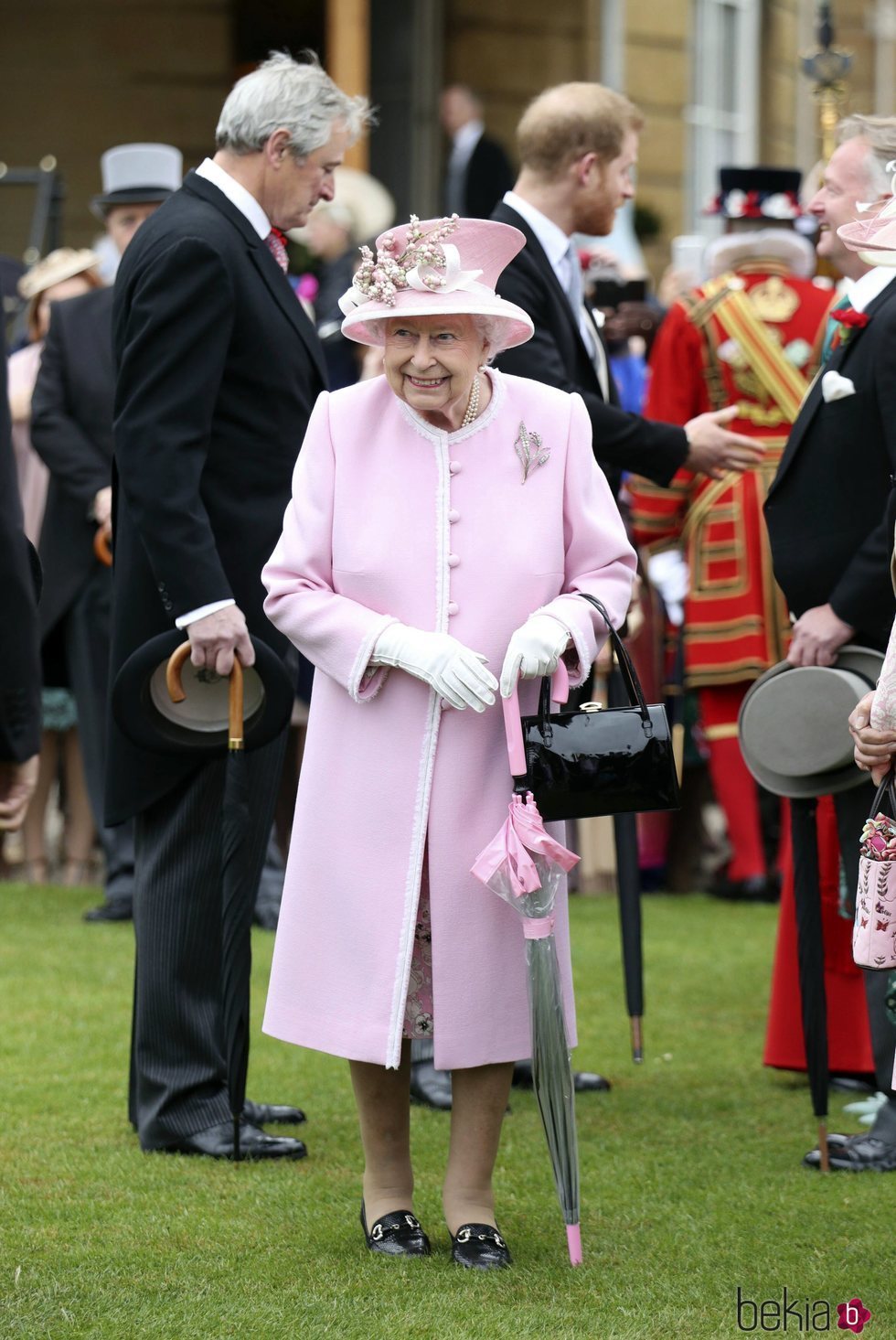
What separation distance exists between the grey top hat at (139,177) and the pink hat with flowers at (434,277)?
3.94 meters

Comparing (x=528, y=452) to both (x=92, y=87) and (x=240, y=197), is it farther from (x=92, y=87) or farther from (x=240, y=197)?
(x=92, y=87)

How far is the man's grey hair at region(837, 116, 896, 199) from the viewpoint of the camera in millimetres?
4805

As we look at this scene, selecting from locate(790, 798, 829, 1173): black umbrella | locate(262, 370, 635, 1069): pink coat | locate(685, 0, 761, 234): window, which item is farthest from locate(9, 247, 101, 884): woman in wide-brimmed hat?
locate(685, 0, 761, 234): window

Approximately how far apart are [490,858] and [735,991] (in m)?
3.07

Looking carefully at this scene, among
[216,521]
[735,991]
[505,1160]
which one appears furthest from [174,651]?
[735,991]

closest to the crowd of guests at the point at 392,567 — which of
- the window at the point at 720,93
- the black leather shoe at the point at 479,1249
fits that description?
the black leather shoe at the point at 479,1249

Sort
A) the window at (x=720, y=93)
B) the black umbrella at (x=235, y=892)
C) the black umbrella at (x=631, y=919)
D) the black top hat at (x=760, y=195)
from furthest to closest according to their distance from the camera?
the window at (x=720, y=93), the black top hat at (x=760, y=195), the black umbrella at (x=631, y=919), the black umbrella at (x=235, y=892)

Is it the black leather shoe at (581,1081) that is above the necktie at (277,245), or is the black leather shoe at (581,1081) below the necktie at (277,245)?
below

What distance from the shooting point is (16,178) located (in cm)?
1152

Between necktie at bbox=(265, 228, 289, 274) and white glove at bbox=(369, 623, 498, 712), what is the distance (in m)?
1.35

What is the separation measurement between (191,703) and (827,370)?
1601 millimetres

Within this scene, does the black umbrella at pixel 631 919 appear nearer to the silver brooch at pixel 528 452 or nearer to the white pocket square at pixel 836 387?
the white pocket square at pixel 836 387

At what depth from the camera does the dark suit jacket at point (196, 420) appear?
451 cm

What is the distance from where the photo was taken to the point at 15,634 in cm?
373
